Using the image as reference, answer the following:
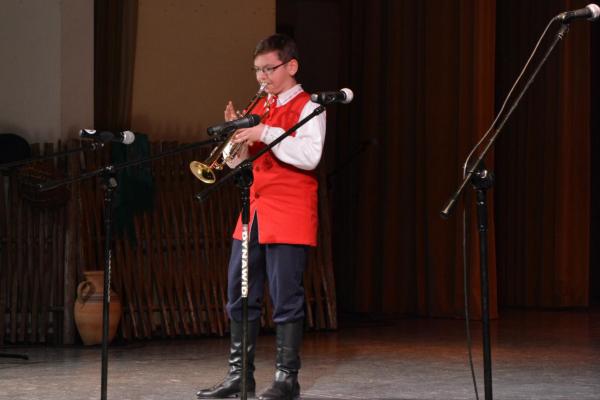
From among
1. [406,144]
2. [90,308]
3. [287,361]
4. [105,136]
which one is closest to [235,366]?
[287,361]

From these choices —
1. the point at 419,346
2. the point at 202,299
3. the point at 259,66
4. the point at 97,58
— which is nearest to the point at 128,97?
the point at 97,58

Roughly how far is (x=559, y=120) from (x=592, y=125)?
1507 millimetres

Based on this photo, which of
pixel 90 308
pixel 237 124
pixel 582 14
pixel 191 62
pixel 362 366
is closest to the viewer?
pixel 582 14

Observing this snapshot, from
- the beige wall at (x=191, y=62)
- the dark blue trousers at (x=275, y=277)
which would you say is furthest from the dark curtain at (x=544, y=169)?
the dark blue trousers at (x=275, y=277)

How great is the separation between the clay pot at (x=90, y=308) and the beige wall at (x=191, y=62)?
1.21m

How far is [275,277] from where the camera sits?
464 centimetres

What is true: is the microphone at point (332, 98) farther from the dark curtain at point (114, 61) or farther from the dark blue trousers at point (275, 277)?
the dark curtain at point (114, 61)

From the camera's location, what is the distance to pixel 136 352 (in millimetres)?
6793

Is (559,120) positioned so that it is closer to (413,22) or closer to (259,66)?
(413,22)

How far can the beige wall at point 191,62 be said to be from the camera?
7.81 metres

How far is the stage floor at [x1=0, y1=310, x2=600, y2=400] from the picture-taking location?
5.16 m

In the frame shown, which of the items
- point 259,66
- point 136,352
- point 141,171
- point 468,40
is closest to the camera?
point 259,66

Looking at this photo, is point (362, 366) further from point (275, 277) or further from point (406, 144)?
point (406, 144)

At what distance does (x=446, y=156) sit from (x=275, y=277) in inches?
183
